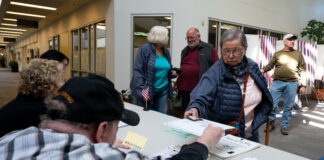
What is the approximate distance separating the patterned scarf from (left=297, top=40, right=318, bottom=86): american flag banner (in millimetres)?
5862

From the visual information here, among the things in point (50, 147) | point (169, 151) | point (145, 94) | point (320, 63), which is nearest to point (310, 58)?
point (320, 63)

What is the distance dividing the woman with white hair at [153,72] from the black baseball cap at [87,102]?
178cm

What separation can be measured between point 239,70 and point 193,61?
160cm

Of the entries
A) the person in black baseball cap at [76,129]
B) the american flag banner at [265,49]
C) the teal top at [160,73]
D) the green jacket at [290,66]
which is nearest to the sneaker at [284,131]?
the green jacket at [290,66]

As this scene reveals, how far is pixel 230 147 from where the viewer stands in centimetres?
126

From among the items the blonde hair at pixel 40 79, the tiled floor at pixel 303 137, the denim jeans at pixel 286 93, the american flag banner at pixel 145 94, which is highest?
the blonde hair at pixel 40 79

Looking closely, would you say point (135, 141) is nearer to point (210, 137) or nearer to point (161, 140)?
point (161, 140)

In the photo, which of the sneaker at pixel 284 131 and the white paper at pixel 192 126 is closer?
the white paper at pixel 192 126

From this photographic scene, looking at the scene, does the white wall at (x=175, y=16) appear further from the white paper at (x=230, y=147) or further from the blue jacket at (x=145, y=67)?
the white paper at (x=230, y=147)

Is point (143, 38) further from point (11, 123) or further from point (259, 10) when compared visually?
point (11, 123)

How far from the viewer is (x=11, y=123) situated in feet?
3.93

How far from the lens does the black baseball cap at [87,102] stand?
2.07ft

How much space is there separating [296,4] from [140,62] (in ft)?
24.0

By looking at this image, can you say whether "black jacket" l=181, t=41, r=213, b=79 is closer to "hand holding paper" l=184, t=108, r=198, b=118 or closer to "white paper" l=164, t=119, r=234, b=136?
"hand holding paper" l=184, t=108, r=198, b=118
